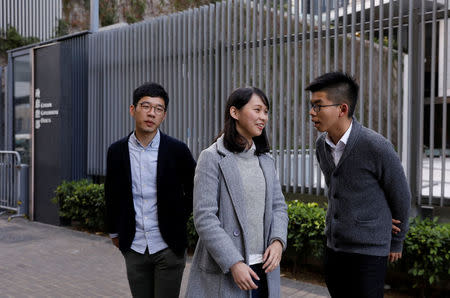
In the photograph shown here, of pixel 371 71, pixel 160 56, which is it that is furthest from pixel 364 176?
pixel 160 56

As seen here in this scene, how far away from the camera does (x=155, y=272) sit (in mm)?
2881

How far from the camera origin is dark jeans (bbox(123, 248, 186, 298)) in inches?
112

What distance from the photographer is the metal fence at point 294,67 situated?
17.1 feet

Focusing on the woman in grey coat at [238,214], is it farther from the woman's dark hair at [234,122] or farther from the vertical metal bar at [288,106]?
the vertical metal bar at [288,106]

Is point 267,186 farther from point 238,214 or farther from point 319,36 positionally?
point 319,36

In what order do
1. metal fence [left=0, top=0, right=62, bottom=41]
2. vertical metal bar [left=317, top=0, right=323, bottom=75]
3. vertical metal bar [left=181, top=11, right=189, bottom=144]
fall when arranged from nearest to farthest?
1. vertical metal bar [left=317, top=0, right=323, bottom=75]
2. vertical metal bar [left=181, top=11, right=189, bottom=144]
3. metal fence [left=0, top=0, right=62, bottom=41]

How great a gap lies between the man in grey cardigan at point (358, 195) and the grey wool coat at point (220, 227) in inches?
Result: 21.3

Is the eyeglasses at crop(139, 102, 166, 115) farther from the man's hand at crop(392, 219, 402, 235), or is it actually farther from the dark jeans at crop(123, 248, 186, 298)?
the man's hand at crop(392, 219, 402, 235)

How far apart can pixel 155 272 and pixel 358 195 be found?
130 cm

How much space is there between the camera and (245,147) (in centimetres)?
236

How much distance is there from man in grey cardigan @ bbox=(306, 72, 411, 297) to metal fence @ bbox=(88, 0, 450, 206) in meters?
2.61

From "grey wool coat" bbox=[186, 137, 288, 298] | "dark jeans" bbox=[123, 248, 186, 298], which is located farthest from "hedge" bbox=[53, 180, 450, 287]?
"grey wool coat" bbox=[186, 137, 288, 298]

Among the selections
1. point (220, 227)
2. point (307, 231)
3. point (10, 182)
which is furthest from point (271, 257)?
point (10, 182)

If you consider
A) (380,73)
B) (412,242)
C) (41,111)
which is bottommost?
(412,242)
